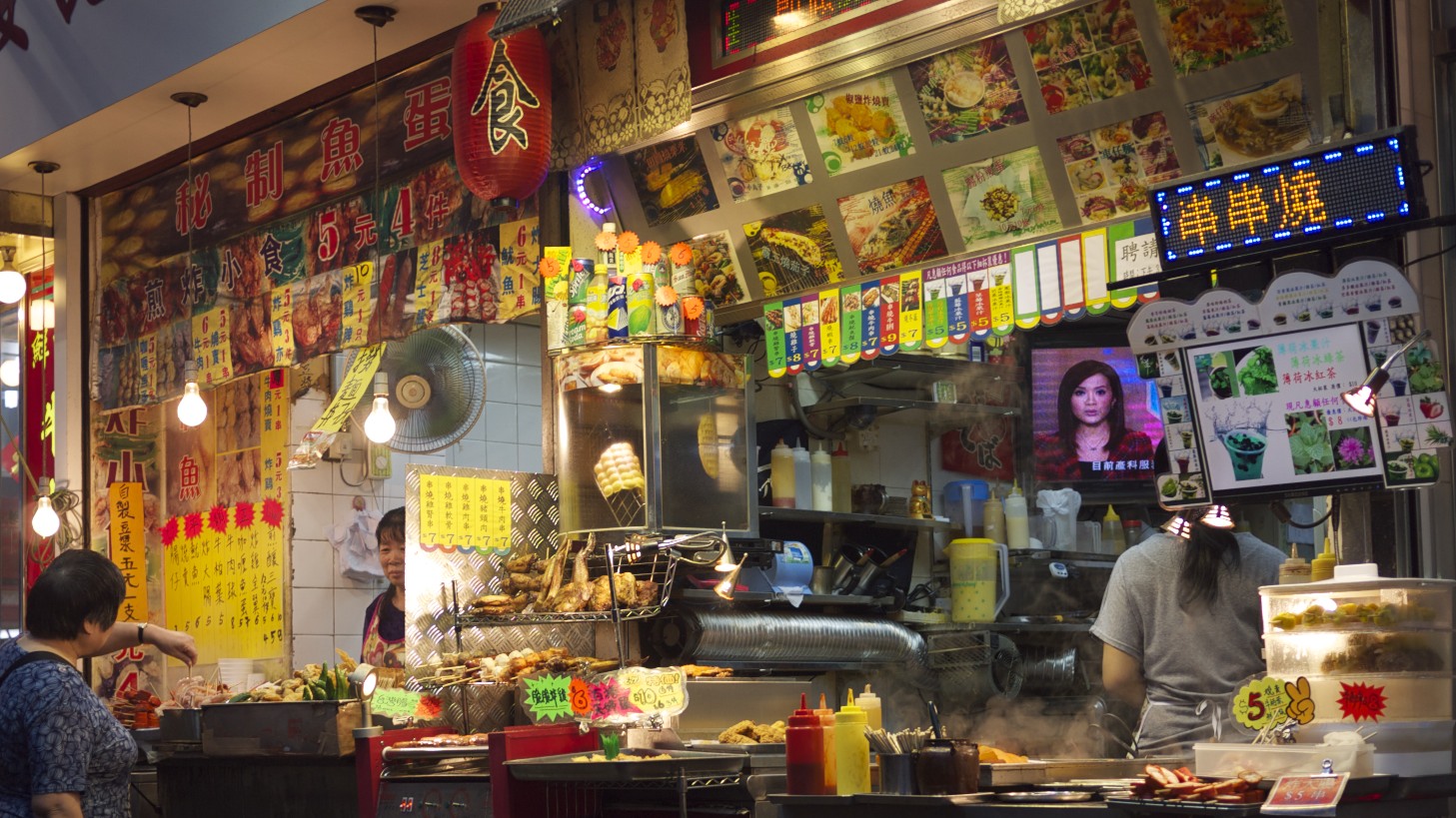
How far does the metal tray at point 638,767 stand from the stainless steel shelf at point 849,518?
2.21 metres

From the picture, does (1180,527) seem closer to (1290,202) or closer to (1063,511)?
(1290,202)

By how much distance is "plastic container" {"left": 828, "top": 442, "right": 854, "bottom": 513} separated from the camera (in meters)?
7.34

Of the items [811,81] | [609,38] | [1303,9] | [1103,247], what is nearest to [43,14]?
[609,38]

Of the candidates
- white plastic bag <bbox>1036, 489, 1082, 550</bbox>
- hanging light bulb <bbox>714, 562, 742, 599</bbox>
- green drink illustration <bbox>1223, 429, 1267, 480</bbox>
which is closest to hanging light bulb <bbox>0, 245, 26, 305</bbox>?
hanging light bulb <bbox>714, 562, 742, 599</bbox>

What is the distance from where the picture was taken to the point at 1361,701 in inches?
137

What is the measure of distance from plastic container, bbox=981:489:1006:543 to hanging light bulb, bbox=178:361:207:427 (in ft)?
12.5

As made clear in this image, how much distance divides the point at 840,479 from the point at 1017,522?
0.97 meters

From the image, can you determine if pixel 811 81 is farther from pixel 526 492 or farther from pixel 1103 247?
pixel 526 492

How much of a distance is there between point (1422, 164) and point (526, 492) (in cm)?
371

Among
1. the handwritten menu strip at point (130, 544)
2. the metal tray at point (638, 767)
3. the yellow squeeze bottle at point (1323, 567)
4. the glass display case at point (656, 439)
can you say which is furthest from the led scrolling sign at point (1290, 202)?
the handwritten menu strip at point (130, 544)

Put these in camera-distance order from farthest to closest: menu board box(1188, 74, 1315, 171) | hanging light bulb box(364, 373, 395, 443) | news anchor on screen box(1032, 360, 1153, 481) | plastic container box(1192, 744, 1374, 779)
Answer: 1. news anchor on screen box(1032, 360, 1153, 481)
2. hanging light bulb box(364, 373, 395, 443)
3. menu board box(1188, 74, 1315, 171)
4. plastic container box(1192, 744, 1374, 779)

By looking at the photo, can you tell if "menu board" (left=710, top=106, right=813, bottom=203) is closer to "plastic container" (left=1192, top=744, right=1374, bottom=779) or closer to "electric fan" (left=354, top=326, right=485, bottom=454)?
"electric fan" (left=354, top=326, right=485, bottom=454)

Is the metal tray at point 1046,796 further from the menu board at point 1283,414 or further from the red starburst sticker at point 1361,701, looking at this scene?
the menu board at point 1283,414

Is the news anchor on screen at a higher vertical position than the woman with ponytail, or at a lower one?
higher
